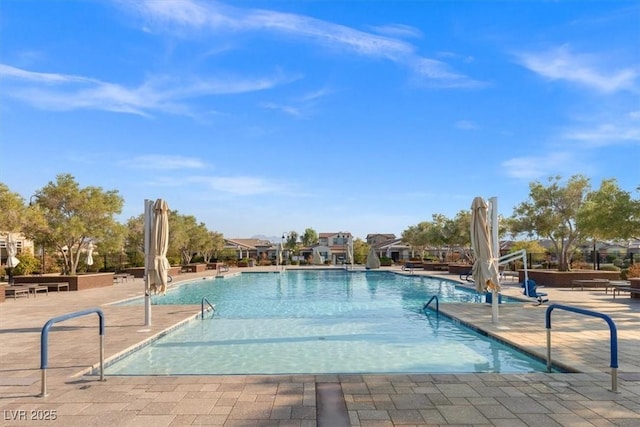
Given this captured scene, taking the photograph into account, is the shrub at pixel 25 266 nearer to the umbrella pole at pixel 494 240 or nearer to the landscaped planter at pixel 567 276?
the umbrella pole at pixel 494 240

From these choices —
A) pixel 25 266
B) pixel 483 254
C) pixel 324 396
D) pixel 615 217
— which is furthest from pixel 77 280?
pixel 615 217

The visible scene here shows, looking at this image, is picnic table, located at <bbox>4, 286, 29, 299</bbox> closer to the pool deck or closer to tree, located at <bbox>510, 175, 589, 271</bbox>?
the pool deck

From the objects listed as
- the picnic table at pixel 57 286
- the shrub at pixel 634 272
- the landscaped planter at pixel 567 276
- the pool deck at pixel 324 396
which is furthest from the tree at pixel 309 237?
the pool deck at pixel 324 396

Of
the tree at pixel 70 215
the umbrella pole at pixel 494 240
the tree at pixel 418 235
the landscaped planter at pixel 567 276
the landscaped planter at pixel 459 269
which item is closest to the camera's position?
the umbrella pole at pixel 494 240

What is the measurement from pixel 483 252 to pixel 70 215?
56.2 feet

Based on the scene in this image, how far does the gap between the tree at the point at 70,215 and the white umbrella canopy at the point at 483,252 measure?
1581cm

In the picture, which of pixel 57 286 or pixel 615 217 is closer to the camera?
pixel 615 217

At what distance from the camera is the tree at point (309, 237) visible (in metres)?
83.1

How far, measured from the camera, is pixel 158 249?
8906 millimetres

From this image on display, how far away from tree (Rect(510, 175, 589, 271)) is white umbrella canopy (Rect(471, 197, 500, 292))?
12.0m

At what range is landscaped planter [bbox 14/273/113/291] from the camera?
17.5 metres

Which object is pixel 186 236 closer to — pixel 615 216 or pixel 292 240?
pixel 615 216

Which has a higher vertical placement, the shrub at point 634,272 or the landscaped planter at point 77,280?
the shrub at point 634,272

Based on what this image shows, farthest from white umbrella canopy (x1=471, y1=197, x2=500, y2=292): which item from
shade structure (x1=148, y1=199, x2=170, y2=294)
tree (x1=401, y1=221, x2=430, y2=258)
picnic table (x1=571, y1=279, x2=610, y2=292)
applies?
tree (x1=401, y1=221, x2=430, y2=258)
